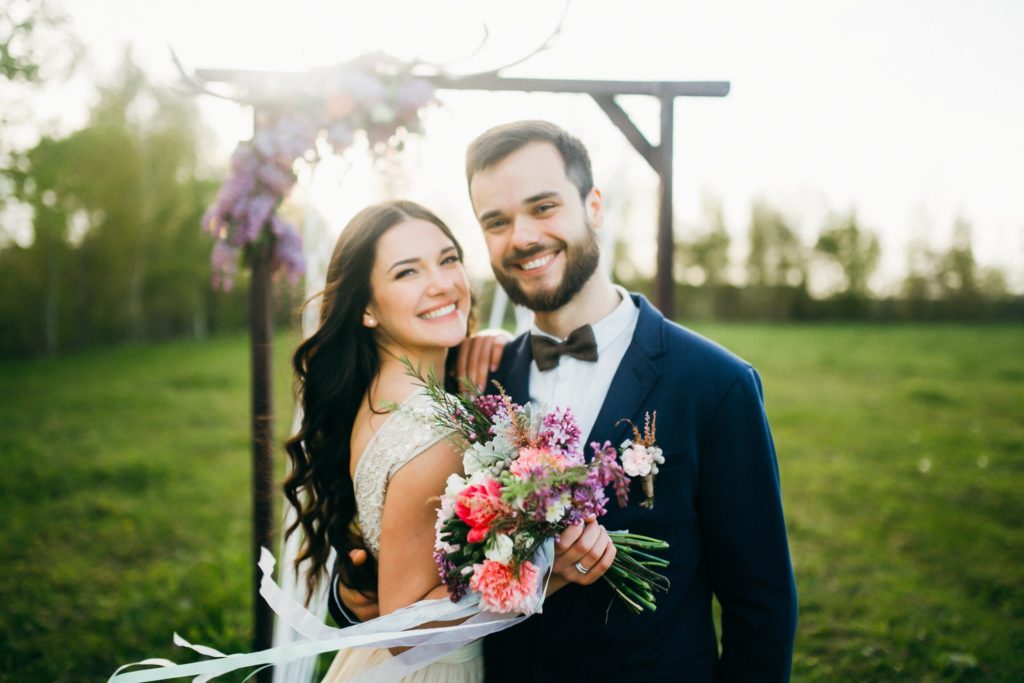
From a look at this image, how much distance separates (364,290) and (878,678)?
3926 millimetres

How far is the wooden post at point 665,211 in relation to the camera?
10.2 feet

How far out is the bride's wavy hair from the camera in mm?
2588

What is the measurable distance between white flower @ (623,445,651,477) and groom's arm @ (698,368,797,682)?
469 mm

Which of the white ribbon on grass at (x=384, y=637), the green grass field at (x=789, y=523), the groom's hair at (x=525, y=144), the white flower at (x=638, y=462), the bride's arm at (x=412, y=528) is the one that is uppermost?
the groom's hair at (x=525, y=144)

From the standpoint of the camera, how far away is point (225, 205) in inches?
121

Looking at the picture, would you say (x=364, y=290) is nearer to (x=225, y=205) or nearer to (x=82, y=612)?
(x=225, y=205)

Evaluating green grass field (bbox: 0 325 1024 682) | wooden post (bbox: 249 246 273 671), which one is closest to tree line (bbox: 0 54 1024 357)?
green grass field (bbox: 0 325 1024 682)

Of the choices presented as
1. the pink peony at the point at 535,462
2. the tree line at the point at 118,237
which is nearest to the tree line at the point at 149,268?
the tree line at the point at 118,237

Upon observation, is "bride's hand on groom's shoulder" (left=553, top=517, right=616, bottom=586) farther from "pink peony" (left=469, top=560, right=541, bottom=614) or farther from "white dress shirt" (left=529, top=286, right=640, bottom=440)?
"white dress shirt" (left=529, top=286, right=640, bottom=440)

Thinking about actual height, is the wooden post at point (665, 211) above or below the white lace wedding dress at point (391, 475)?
above

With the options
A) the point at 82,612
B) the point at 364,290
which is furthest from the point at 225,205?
the point at 82,612

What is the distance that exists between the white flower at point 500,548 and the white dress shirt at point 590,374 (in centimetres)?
71

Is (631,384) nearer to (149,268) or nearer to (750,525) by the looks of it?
(750,525)

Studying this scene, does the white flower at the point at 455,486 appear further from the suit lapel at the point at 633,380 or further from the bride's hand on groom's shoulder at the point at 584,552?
the suit lapel at the point at 633,380
